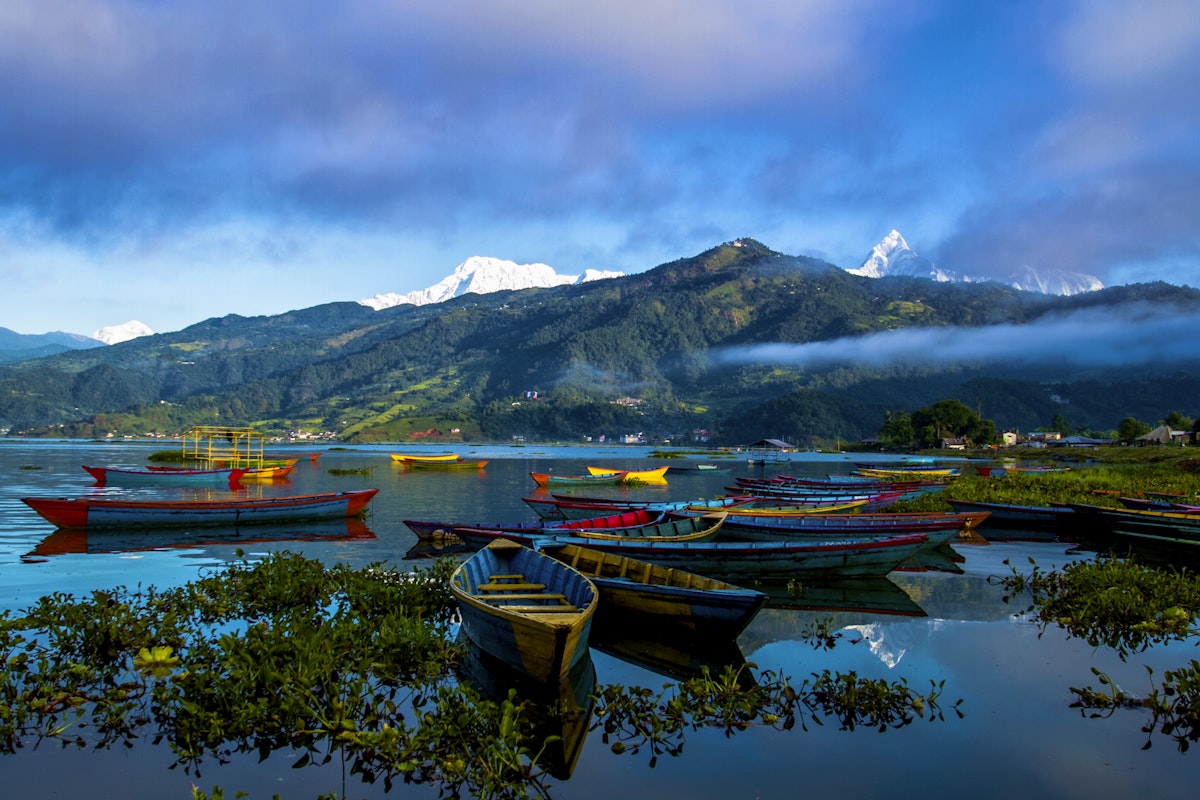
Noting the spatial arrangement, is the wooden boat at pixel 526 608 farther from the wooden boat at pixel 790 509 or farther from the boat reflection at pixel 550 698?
the wooden boat at pixel 790 509

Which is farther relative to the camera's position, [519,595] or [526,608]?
[519,595]

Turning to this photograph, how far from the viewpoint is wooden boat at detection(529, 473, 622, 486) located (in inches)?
2768

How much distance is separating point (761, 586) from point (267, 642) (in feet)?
48.0

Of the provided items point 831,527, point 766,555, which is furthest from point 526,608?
point 831,527

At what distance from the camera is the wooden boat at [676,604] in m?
14.9

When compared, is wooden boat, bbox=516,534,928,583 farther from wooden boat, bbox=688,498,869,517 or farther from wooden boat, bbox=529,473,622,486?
wooden boat, bbox=529,473,622,486

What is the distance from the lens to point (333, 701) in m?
10.6

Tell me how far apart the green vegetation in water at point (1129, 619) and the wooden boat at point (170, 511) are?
1254 inches

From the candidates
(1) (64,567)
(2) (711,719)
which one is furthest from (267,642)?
(1) (64,567)

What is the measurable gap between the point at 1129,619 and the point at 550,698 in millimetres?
13881

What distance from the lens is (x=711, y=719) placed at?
39.8ft

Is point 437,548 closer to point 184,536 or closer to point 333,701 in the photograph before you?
point 184,536

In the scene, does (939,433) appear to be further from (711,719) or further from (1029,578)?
(711,719)

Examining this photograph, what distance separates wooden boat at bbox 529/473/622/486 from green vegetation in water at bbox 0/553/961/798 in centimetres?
5349
